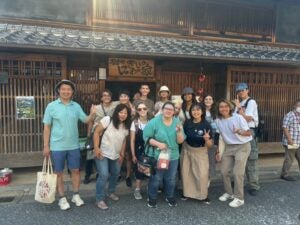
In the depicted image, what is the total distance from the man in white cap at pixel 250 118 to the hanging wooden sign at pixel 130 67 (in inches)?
99.4

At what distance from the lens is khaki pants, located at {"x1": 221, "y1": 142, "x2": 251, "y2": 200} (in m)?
4.33

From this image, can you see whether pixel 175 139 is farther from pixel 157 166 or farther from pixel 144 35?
pixel 144 35

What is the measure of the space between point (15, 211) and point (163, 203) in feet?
7.76

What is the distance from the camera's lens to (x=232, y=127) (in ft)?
14.3

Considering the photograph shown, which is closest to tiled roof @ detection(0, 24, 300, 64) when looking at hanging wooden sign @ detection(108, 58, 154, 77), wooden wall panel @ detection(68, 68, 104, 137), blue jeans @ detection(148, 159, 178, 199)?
hanging wooden sign @ detection(108, 58, 154, 77)

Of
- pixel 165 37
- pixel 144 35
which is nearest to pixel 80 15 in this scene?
pixel 144 35

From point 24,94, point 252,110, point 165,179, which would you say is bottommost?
point 165,179

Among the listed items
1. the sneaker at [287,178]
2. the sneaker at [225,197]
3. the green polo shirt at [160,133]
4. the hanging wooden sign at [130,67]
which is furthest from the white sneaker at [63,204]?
the sneaker at [287,178]

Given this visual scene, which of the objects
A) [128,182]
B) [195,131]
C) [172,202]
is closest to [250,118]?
[195,131]

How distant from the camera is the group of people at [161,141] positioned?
13.1ft

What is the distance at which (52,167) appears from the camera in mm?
4102

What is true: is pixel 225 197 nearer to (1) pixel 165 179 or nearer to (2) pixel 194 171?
(2) pixel 194 171

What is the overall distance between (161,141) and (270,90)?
15.6 ft

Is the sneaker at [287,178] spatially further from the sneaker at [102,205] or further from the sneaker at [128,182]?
the sneaker at [102,205]
